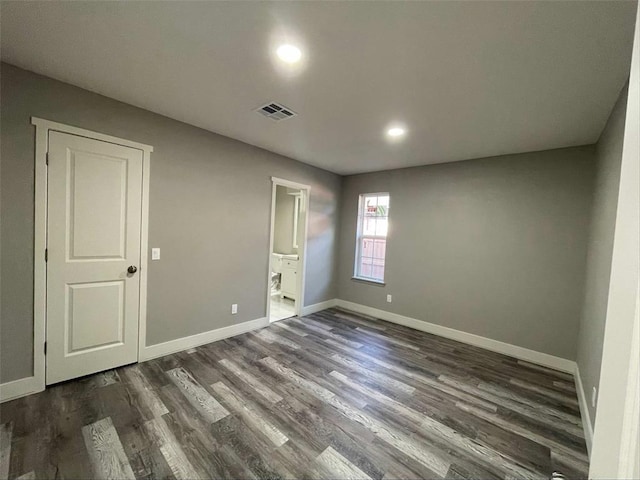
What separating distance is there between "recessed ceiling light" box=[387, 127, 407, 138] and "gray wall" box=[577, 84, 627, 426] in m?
1.56

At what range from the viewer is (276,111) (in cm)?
245

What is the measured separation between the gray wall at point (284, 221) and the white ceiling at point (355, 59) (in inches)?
136

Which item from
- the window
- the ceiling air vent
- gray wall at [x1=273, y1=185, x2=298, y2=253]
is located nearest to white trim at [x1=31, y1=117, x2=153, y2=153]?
the ceiling air vent

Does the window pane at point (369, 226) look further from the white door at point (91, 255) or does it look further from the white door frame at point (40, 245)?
the white door frame at point (40, 245)

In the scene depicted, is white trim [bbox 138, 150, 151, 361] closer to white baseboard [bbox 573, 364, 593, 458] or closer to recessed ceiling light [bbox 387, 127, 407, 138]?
recessed ceiling light [bbox 387, 127, 407, 138]

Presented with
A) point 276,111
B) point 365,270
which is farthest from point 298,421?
→ point 365,270

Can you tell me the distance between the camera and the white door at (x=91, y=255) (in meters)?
2.17

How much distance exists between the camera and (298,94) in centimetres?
213

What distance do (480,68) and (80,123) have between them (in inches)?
125

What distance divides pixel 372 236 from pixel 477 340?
2213 mm

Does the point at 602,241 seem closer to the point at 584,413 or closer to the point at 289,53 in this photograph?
A: the point at 584,413

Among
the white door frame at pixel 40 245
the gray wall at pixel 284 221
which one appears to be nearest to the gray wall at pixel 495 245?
the gray wall at pixel 284 221

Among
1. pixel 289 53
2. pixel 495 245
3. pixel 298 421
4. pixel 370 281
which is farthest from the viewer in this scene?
pixel 370 281

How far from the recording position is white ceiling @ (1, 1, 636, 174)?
1343 millimetres
